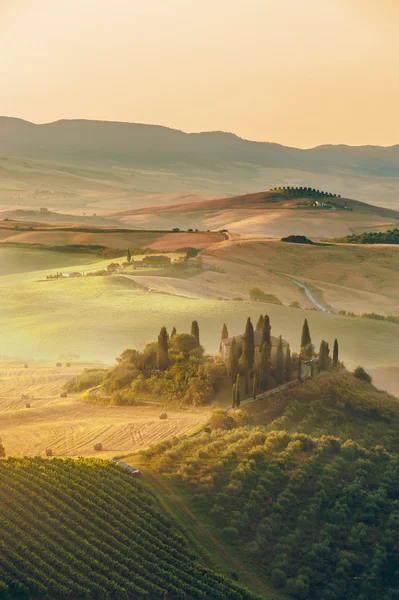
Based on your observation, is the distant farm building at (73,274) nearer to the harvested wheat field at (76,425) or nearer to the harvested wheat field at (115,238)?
the harvested wheat field at (115,238)

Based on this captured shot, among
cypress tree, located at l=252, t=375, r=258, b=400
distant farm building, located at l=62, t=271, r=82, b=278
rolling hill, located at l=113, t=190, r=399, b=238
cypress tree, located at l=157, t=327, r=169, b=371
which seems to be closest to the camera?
cypress tree, located at l=252, t=375, r=258, b=400

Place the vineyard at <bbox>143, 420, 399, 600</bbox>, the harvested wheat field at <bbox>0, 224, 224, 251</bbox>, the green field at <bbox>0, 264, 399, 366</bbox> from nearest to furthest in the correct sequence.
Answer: the vineyard at <bbox>143, 420, 399, 600</bbox> → the green field at <bbox>0, 264, 399, 366</bbox> → the harvested wheat field at <bbox>0, 224, 224, 251</bbox>

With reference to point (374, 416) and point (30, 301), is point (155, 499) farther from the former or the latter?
point (30, 301)

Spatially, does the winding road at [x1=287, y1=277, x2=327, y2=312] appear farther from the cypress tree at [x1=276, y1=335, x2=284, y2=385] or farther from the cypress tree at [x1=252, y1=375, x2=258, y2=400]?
the cypress tree at [x1=252, y1=375, x2=258, y2=400]

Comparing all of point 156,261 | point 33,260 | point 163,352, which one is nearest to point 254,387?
point 163,352

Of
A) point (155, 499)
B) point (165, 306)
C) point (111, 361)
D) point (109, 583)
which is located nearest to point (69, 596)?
point (109, 583)

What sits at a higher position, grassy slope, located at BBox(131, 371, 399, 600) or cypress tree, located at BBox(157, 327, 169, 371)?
cypress tree, located at BBox(157, 327, 169, 371)

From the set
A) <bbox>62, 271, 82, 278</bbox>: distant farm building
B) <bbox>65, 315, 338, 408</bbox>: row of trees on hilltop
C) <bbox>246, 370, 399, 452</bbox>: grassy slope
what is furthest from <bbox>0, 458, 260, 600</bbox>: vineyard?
<bbox>62, 271, 82, 278</bbox>: distant farm building
